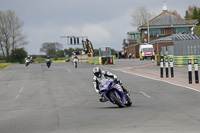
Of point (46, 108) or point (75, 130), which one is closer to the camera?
point (75, 130)

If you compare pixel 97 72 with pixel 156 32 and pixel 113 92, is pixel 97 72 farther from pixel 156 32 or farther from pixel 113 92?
pixel 156 32

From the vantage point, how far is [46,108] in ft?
39.0

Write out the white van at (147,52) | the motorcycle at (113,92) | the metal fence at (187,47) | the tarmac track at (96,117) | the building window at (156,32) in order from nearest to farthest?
the tarmac track at (96,117) < the motorcycle at (113,92) < the metal fence at (187,47) < the white van at (147,52) < the building window at (156,32)

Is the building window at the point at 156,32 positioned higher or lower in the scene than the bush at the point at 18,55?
higher

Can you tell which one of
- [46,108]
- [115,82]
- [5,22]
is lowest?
[46,108]

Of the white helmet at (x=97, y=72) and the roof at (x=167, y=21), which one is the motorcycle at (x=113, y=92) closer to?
the white helmet at (x=97, y=72)

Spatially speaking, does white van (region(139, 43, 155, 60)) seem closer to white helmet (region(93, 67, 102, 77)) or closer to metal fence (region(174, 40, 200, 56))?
metal fence (region(174, 40, 200, 56))

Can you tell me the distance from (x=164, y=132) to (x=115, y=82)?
3946 mm

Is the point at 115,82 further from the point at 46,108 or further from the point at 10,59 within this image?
the point at 10,59

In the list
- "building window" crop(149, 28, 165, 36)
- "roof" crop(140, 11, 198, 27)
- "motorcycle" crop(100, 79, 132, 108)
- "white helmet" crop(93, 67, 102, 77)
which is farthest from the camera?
"building window" crop(149, 28, 165, 36)

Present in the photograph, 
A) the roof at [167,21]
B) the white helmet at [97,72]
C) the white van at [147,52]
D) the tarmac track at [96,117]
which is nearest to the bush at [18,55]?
the roof at [167,21]

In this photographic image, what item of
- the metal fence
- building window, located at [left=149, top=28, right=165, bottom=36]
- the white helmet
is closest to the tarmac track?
the white helmet

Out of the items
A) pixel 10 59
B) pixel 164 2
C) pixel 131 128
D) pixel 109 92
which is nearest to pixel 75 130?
pixel 131 128

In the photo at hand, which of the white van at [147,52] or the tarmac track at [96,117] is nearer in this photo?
the tarmac track at [96,117]
